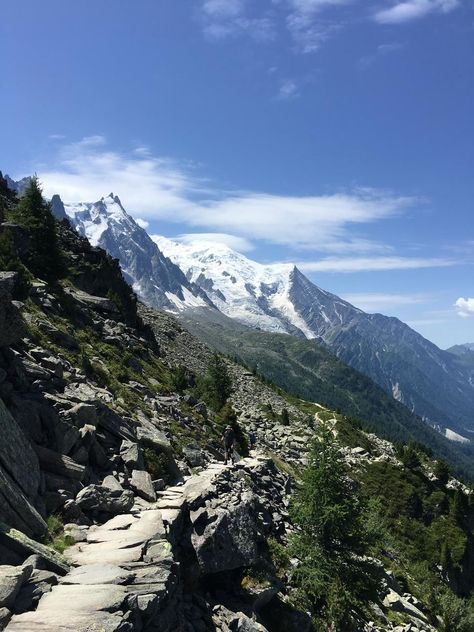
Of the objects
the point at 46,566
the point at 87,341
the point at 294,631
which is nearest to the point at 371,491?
the point at 87,341

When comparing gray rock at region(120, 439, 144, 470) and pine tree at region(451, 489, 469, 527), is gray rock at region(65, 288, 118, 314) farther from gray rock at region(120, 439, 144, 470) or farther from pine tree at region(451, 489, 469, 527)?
pine tree at region(451, 489, 469, 527)

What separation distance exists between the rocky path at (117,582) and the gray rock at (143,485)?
1.51 meters

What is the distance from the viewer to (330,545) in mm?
27516

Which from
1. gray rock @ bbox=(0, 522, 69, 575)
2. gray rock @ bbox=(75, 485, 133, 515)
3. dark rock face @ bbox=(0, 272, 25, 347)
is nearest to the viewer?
gray rock @ bbox=(0, 522, 69, 575)

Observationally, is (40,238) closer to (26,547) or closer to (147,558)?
(26,547)

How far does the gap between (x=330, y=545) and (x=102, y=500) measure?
51.3 ft

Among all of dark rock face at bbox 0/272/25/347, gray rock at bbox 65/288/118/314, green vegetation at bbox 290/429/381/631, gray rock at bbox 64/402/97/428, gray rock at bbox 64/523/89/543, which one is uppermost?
gray rock at bbox 65/288/118/314

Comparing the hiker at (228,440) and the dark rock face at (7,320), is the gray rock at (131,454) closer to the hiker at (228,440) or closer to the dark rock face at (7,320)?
the dark rock face at (7,320)

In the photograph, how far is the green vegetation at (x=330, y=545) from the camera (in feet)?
79.5

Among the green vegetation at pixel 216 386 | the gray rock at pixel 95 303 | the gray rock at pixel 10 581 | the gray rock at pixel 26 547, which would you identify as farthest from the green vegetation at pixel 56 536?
the green vegetation at pixel 216 386

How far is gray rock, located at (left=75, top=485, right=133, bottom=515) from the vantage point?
706 inches

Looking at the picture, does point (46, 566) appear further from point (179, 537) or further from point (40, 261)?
point (40, 261)

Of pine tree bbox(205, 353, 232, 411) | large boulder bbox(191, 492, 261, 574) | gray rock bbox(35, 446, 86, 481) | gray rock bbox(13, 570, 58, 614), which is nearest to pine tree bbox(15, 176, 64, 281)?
pine tree bbox(205, 353, 232, 411)

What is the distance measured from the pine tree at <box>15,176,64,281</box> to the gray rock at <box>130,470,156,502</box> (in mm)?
34500
